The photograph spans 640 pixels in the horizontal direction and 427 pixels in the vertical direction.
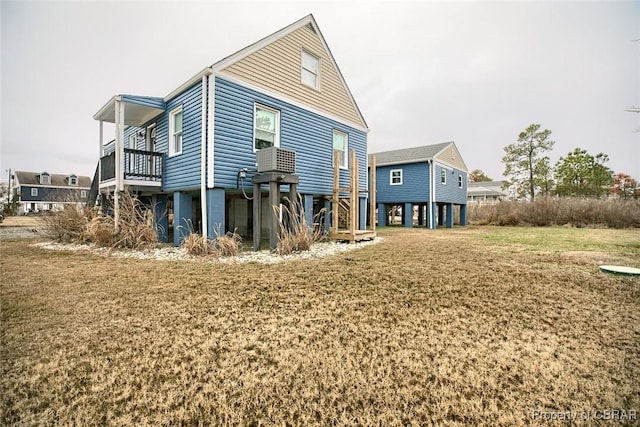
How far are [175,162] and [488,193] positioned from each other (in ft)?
153

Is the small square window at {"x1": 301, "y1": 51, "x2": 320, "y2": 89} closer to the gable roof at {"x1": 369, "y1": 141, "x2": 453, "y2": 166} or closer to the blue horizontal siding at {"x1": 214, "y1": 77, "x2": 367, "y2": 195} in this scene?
the blue horizontal siding at {"x1": 214, "y1": 77, "x2": 367, "y2": 195}

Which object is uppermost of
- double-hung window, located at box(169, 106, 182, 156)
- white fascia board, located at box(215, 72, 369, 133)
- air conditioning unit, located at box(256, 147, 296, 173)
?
white fascia board, located at box(215, 72, 369, 133)

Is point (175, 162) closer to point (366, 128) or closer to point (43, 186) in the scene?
point (366, 128)

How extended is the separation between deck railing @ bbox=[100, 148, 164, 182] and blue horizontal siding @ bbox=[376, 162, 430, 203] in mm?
13839

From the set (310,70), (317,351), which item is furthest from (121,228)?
(310,70)

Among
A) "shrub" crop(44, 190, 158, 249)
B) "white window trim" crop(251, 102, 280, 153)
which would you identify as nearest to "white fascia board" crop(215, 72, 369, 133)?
"white window trim" crop(251, 102, 280, 153)

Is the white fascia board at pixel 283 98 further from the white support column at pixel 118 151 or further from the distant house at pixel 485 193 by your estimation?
the distant house at pixel 485 193

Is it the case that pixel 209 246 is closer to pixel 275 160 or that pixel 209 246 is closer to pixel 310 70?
pixel 275 160

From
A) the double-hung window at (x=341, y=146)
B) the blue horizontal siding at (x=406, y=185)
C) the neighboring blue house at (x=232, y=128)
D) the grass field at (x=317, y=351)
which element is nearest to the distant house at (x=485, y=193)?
the blue horizontal siding at (x=406, y=185)

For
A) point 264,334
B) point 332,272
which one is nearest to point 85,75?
point 332,272

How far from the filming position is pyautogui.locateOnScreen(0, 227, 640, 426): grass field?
1.50 m

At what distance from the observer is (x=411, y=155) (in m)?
18.6

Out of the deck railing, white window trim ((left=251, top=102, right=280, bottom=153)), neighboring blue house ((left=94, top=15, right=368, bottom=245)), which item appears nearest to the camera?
neighboring blue house ((left=94, top=15, right=368, bottom=245))

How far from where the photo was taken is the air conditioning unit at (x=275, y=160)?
22.5 ft
